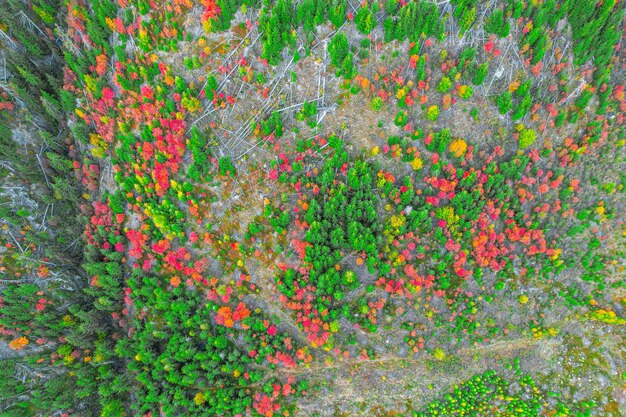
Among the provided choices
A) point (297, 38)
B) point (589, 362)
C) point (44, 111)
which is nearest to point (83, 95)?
point (44, 111)

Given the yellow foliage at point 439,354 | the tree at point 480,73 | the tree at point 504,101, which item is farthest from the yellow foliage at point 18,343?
the tree at point 504,101

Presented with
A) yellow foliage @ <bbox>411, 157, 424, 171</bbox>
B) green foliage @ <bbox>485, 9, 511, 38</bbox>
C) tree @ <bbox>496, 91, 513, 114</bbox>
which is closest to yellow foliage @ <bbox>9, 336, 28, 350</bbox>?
yellow foliage @ <bbox>411, 157, 424, 171</bbox>

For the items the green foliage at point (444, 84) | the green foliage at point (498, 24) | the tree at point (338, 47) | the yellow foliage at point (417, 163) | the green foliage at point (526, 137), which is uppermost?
the green foliage at point (498, 24)

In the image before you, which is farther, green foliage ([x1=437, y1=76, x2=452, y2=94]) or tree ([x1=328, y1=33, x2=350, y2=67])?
green foliage ([x1=437, y1=76, x2=452, y2=94])

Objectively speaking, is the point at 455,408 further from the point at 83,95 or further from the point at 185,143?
the point at 83,95

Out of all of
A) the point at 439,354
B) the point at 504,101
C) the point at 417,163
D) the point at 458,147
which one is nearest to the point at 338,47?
the point at 417,163

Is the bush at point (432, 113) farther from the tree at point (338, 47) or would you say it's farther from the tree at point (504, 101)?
the tree at point (338, 47)

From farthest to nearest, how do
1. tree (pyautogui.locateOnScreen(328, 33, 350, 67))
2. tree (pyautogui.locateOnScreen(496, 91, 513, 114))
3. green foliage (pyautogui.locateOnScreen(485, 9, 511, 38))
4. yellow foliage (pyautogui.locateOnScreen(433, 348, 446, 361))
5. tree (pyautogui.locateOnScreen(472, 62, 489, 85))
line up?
yellow foliage (pyautogui.locateOnScreen(433, 348, 446, 361)) < tree (pyautogui.locateOnScreen(496, 91, 513, 114)) < tree (pyautogui.locateOnScreen(472, 62, 489, 85)) < green foliage (pyautogui.locateOnScreen(485, 9, 511, 38)) < tree (pyautogui.locateOnScreen(328, 33, 350, 67))

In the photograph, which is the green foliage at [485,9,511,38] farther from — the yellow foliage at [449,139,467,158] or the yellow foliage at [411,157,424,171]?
the yellow foliage at [411,157,424,171]

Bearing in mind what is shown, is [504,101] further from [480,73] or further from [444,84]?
[444,84]
